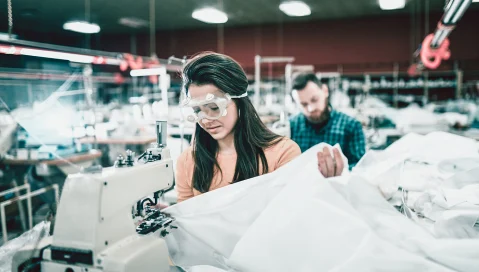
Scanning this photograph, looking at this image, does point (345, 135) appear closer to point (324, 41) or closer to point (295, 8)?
point (295, 8)

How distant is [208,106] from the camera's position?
52.0 inches

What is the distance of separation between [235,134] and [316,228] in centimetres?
68

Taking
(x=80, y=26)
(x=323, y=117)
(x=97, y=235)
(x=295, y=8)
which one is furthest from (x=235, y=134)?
(x=80, y=26)

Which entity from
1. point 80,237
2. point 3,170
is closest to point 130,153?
point 80,237

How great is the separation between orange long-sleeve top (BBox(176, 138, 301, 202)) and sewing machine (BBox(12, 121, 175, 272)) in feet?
1.78

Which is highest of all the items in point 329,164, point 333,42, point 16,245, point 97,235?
point 333,42

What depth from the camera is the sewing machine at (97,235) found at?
2.81 ft

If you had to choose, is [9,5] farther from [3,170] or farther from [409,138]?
[409,138]

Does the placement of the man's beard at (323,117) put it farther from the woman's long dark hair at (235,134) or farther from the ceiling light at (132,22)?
the ceiling light at (132,22)

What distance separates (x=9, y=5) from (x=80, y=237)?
194 cm

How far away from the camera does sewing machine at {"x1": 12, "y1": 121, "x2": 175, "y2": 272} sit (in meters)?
0.86

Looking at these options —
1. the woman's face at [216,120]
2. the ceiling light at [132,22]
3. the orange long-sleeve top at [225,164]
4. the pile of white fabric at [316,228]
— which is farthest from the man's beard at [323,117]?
the ceiling light at [132,22]

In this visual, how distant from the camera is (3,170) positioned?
12.1 ft

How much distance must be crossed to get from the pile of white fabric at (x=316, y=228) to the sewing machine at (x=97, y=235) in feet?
0.51
